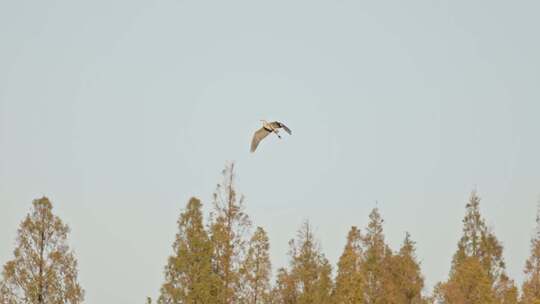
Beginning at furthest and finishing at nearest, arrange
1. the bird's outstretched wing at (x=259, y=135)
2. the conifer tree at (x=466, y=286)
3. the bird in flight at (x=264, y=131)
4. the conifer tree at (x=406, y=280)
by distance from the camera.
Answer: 1. the conifer tree at (x=406, y=280)
2. the conifer tree at (x=466, y=286)
3. the bird's outstretched wing at (x=259, y=135)
4. the bird in flight at (x=264, y=131)

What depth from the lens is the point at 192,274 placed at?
4078 cm

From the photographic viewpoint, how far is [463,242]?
53875 millimetres

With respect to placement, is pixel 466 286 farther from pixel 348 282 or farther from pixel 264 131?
pixel 264 131

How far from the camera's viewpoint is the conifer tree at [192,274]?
40500 mm

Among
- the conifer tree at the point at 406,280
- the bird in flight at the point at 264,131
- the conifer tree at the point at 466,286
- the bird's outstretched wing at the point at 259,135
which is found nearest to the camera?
the bird in flight at the point at 264,131

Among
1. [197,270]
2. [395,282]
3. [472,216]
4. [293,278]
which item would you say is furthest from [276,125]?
[472,216]

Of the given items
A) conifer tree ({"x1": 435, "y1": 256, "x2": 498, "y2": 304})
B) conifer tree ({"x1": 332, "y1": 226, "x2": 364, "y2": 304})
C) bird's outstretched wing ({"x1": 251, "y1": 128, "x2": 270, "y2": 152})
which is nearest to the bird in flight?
bird's outstretched wing ({"x1": 251, "y1": 128, "x2": 270, "y2": 152})

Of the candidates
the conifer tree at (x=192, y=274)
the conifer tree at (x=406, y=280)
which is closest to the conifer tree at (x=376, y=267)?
the conifer tree at (x=406, y=280)

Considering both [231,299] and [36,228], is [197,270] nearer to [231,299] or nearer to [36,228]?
[231,299]

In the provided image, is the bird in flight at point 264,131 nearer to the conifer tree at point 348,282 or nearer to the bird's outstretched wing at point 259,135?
the bird's outstretched wing at point 259,135

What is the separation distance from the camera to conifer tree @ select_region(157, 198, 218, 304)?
133 feet

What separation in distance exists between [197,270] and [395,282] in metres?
13.9

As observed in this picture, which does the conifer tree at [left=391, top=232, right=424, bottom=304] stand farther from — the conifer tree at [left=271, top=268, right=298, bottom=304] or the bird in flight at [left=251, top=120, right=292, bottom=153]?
the bird in flight at [left=251, top=120, right=292, bottom=153]

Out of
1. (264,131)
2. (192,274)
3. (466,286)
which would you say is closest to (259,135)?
(264,131)
